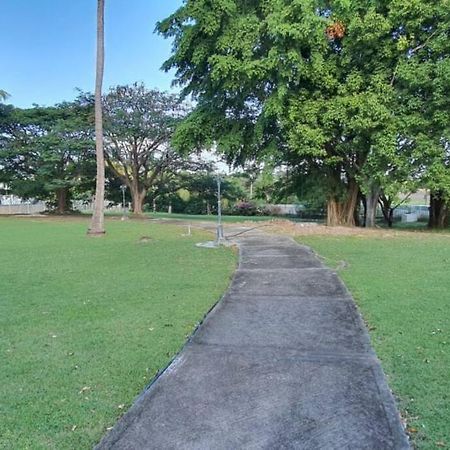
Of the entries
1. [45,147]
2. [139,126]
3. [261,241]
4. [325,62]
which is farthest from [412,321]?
[45,147]

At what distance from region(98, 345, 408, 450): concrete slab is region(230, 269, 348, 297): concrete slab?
2.01 meters

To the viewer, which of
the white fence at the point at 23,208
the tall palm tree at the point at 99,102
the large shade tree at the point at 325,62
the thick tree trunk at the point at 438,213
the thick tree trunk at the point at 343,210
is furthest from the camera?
the white fence at the point at 23,208

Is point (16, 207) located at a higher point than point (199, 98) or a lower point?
lower

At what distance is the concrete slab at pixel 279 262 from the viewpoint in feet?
22.3

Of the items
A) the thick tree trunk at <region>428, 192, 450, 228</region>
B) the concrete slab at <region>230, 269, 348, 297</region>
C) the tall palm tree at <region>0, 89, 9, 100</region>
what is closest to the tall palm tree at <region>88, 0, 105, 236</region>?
the concrete slab at <region>230, 269, 348, 297</region>

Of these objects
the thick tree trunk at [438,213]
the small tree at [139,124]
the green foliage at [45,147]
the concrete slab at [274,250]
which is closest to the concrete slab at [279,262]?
the concrete slab at [274,250]

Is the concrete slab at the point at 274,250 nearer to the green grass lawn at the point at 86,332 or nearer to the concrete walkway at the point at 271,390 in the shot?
the green grass lawn at the point at 86,332

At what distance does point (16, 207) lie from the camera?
3253 centimetres

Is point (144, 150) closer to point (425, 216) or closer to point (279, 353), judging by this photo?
point (425, 216)

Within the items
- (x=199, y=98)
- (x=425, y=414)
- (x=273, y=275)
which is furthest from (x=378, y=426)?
(x=199, y=98)

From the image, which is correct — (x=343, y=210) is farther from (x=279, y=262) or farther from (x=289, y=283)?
(x=289, y=283)

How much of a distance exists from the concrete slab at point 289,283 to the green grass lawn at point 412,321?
0.78ft

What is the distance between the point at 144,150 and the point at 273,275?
19.8 meters

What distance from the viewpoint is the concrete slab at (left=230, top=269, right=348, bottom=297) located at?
5.13 metres
